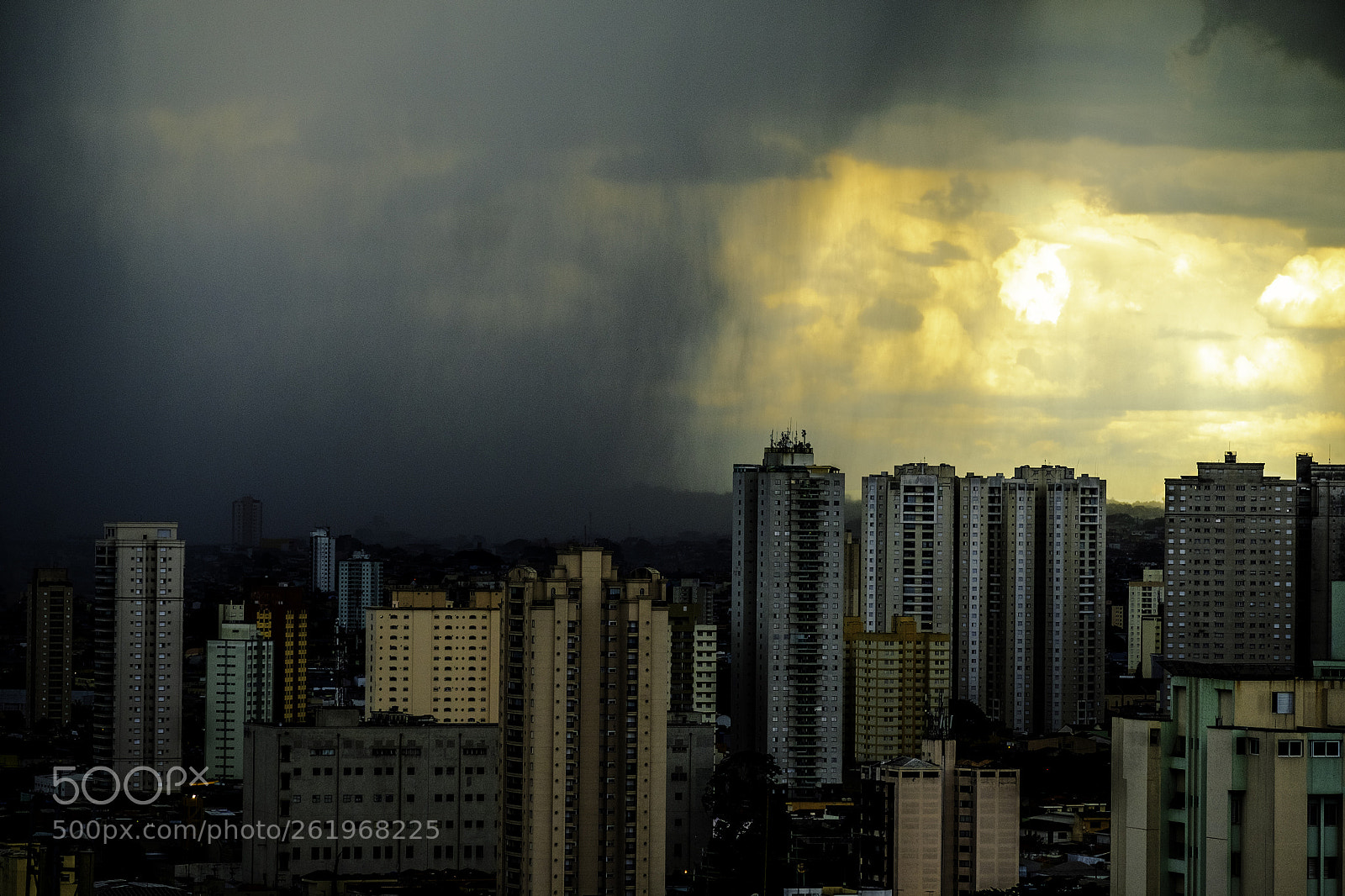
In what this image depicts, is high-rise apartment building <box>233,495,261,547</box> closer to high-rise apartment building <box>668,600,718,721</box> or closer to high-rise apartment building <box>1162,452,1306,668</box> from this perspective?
high-rise apartment building <box>668,600,718,721</box>

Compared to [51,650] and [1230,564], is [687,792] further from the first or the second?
[1230,564]

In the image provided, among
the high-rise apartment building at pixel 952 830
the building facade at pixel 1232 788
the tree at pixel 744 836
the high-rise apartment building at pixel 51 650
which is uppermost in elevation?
the building facade at pixel 1232 788

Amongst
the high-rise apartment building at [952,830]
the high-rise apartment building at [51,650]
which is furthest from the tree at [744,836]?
the high-rise apartment building at [51,650]

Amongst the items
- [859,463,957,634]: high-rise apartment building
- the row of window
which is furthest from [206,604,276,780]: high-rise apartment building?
the row of window

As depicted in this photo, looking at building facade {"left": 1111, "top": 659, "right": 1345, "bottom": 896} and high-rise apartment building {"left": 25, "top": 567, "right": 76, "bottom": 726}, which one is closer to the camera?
building facade {"left": 1111, "top": 659, "right": 1345, "bottom": 896}

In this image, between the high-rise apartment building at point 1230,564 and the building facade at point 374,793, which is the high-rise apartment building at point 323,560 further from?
the high-rise apartment building at point 1230,564

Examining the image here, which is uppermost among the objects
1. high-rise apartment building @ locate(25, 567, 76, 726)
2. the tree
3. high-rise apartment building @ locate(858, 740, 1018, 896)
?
high-rise apartment building @ locate(25, 567, 76, 726)

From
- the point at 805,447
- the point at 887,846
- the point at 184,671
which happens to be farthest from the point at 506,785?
the point at 184,671
